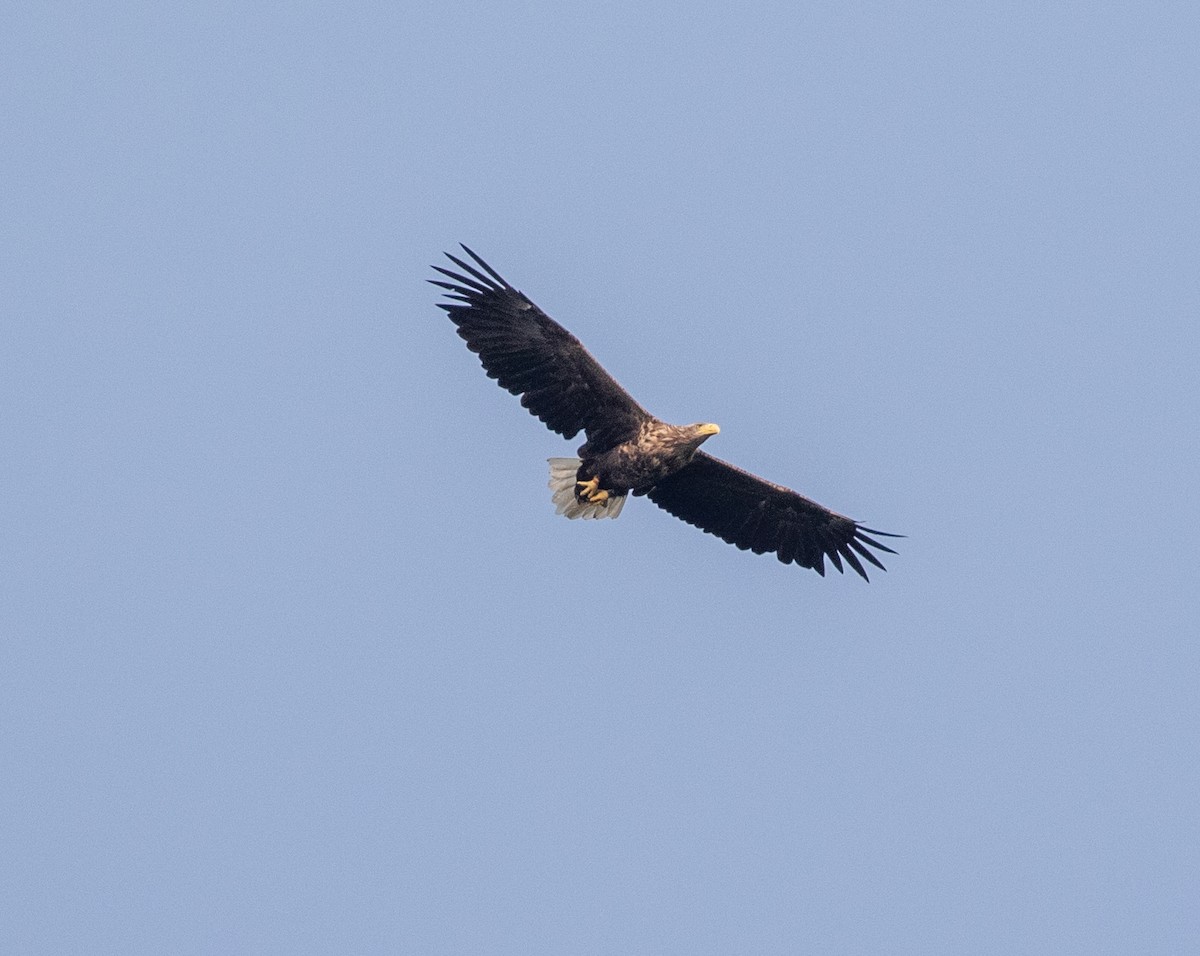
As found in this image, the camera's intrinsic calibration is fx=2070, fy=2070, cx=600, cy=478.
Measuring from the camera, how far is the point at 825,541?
18406mm

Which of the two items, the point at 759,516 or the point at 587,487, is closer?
the point at 587,487

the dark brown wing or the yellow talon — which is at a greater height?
the dark brown wing

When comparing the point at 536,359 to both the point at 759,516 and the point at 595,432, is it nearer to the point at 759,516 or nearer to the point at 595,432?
the point at 595,432

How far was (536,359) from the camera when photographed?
17.0 metres

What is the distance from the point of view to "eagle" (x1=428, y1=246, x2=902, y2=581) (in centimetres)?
1688

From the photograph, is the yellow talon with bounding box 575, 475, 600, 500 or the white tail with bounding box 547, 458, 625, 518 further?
the white tail with bounding box 547, 458, 625, 518

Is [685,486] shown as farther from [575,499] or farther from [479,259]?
[479,259]

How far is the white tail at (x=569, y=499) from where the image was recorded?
Result: 17844mm

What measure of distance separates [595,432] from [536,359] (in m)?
0.81

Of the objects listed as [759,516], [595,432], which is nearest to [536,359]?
[595,432]

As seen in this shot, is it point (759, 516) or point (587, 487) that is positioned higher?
point (759, 516)

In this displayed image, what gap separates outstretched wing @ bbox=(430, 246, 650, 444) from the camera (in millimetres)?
16828

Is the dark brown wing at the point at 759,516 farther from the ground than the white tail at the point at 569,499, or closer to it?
farther from the ground

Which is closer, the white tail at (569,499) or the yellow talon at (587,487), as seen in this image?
the yellow talon at (587,487)
